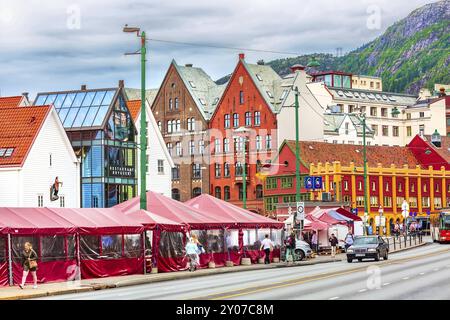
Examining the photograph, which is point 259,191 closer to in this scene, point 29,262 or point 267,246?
point 267,246

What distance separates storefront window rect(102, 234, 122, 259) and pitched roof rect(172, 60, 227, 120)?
91.6 m

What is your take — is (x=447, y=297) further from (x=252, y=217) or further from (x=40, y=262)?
(x=252, y=217)

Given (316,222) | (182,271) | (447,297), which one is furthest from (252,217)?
(447,297)

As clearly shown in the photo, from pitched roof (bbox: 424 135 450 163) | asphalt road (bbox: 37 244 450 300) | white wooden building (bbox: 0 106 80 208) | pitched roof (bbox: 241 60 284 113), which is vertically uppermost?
pitched roof (bbox: 241 60 284 113)

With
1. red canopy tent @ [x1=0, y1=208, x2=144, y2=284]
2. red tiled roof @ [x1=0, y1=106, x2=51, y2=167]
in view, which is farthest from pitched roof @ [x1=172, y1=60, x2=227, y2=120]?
red canopy tent @ [x1=0, y1=208, x2=144, y2=284]

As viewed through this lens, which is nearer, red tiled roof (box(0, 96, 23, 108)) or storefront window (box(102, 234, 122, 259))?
storefront window (box(102, 234, 122, 259))

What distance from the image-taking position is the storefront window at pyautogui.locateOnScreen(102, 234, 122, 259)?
4466cm

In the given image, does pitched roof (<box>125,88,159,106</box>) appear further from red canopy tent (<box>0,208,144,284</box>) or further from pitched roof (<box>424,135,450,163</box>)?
red canopy tent (<box>0,208,144,284</box>)

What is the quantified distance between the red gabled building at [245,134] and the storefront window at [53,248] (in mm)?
86033

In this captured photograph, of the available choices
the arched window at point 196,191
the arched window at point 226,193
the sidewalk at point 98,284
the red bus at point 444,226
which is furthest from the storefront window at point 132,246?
the arched window at point 196,191

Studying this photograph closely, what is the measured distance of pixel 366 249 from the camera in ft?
184

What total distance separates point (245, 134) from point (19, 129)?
60.1 m

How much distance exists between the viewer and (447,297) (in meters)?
28.6

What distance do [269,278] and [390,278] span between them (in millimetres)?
5025
